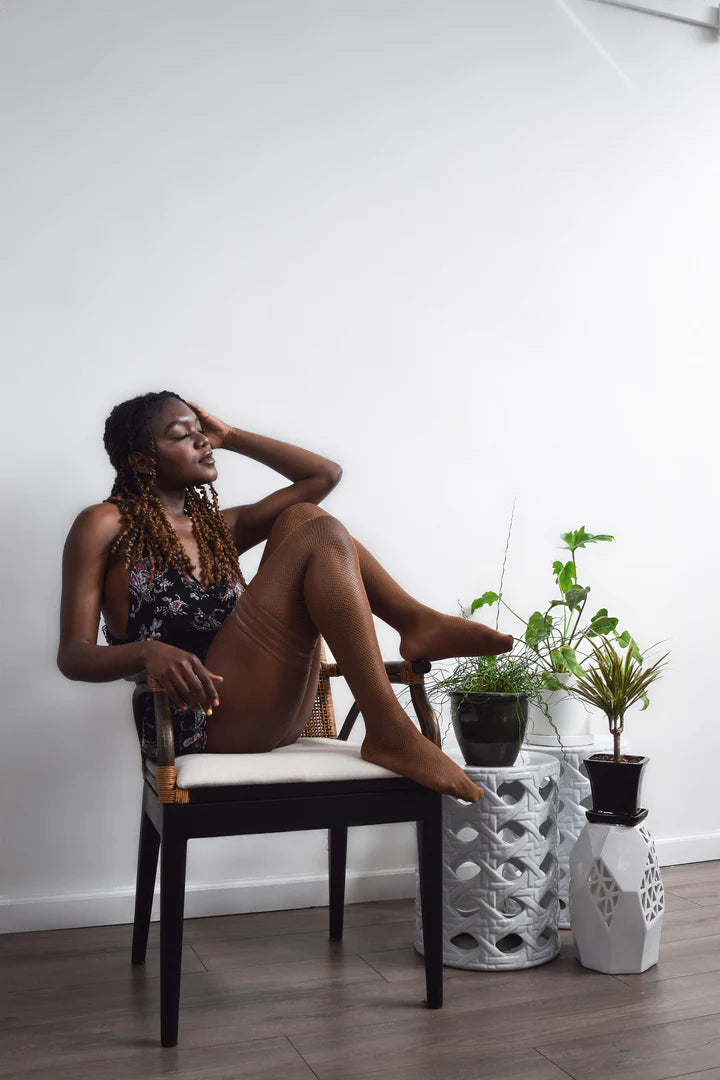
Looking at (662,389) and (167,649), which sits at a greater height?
(662,389)

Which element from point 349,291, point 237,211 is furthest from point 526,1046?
point 237,211

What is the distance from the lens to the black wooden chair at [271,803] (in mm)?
1655

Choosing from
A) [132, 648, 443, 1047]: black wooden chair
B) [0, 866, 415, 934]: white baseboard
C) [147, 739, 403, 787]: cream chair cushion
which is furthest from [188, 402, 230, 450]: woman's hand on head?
[0, 866, 415, 934]: white baseboard

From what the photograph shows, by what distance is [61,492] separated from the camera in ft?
7.82

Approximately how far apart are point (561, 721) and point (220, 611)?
914mm

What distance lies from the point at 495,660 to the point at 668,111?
1999 mm

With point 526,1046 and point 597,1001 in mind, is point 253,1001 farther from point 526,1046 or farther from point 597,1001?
point 597,1001

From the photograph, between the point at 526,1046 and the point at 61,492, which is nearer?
the point at 526,1046

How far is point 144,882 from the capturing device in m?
2.05

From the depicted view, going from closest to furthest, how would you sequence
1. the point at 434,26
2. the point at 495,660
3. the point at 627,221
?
the point at 495,660 → the point at 434,26 → the point at 627,221

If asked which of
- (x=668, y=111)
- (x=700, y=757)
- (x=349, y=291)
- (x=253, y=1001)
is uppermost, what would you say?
(x=668, y=111)

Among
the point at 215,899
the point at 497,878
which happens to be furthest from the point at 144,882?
the point at 497,878

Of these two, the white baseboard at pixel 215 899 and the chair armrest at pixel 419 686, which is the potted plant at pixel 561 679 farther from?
the white baseboard at pixel 215 899

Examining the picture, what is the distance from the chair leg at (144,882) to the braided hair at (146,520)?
1.66 feet
